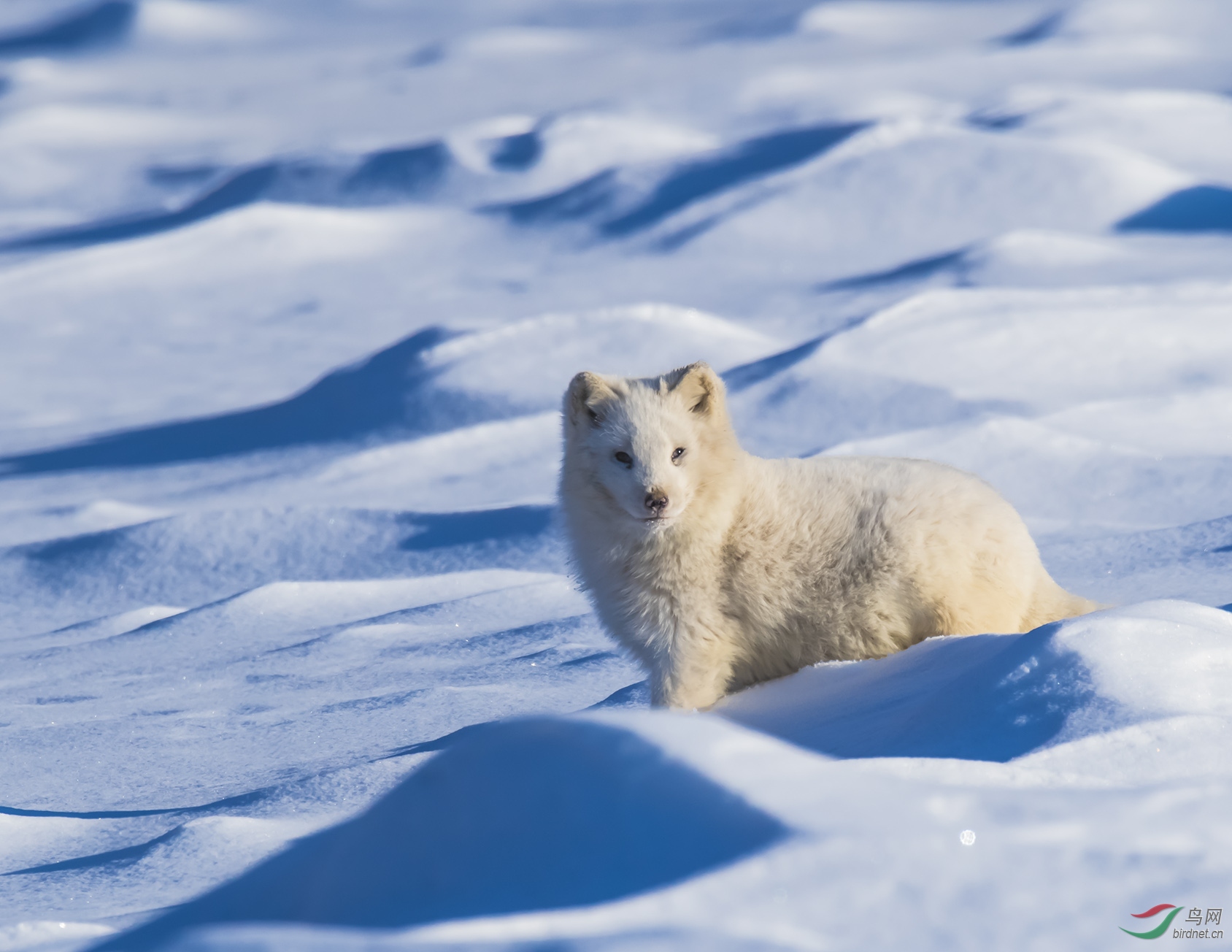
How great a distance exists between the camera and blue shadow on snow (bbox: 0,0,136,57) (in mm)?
22828

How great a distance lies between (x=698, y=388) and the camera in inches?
134

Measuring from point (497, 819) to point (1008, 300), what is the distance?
22.5 feet

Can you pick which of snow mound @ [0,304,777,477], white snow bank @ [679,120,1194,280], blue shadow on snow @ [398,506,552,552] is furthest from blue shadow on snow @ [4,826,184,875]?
white snow bank @ [679,120,1194,280]

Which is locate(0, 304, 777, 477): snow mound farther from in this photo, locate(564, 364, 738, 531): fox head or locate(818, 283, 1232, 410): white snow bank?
locate(564, 364, 738, 531): fox head

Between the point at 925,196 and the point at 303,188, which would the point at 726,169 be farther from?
the point at 303,188

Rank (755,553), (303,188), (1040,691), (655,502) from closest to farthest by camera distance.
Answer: (1040,691), (655,502), (755,553), (303,188)

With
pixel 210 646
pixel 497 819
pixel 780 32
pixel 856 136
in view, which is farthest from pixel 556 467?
pixel 780 32

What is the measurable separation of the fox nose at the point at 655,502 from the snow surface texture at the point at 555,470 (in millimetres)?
521

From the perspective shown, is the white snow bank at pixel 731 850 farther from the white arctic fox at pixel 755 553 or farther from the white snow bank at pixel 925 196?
the white snow bank at pixel 925 196

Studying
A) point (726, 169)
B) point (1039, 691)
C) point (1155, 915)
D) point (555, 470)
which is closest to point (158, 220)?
point (726, 169)

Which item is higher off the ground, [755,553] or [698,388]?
[698,388]

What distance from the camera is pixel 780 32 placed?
19.9m

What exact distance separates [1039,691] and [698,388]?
1.10 metres

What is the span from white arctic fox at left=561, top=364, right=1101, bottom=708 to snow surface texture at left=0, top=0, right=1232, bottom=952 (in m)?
0.15
